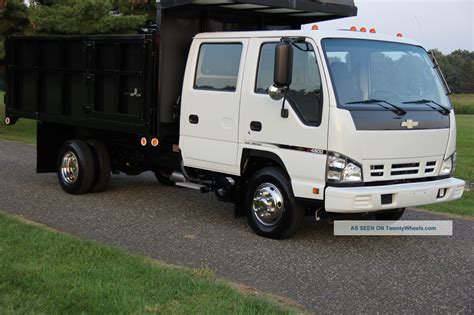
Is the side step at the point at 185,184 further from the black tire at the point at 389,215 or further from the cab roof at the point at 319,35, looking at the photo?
the black tire at the point at 389,215

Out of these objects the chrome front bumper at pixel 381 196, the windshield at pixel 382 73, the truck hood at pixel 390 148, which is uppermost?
the windshield at pixel 382 73

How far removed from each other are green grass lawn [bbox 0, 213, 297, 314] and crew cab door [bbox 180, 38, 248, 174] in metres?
1.94

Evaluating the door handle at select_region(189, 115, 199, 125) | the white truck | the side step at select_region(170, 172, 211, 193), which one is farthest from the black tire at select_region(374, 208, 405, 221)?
the door handle at select_region(189, 115, 199, 125)

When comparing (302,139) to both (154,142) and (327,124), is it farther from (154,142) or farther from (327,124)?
(154,142)

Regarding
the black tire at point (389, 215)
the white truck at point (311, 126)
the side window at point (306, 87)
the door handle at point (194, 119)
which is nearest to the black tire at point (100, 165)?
the white truck at point (311, 126)

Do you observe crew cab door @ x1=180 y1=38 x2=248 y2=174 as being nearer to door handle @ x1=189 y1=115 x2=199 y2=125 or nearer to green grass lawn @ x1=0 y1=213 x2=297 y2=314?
door handle @ x1=189 y1=115 x2=199 y2=125

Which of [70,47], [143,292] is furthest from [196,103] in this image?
[143,292]

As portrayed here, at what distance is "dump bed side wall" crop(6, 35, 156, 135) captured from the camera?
8.21 m

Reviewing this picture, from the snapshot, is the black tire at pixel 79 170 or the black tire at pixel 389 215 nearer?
the black tire at pixel 389 215

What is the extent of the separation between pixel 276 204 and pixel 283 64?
1.54 meters

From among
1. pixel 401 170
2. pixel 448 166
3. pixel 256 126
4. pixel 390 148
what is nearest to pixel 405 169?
pixel 401 170

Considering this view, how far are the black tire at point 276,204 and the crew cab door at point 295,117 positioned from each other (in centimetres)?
17

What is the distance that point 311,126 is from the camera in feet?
21.3

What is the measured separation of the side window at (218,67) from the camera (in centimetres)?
735
